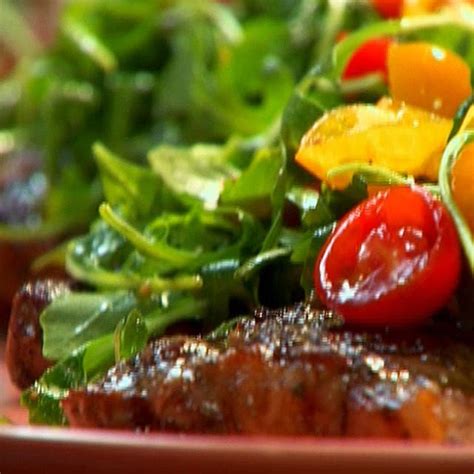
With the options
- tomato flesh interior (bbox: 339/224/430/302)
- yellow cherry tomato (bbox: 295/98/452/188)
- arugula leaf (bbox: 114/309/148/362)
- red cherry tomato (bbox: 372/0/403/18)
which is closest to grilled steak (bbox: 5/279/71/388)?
arugula leaf (bbox: 114/309/148/362)

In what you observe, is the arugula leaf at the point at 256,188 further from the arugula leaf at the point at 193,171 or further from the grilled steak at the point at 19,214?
the grilled steak at the point at 19,214

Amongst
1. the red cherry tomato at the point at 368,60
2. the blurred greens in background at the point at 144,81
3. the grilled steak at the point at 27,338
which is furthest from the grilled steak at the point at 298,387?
the blurred greens in background at the point at 144,81

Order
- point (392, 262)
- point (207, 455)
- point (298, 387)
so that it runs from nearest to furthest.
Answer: point (207, 455) → point (298, 387) → point (392, 262)

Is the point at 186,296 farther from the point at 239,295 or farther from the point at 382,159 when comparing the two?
the point at 382,159

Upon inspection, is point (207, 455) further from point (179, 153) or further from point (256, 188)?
point (179, 153)

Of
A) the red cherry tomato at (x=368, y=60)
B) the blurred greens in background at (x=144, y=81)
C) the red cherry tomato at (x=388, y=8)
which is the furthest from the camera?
the blurred greens in background at (x=144, y=81)

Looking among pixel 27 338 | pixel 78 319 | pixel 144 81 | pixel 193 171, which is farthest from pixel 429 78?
pixel 144 81
